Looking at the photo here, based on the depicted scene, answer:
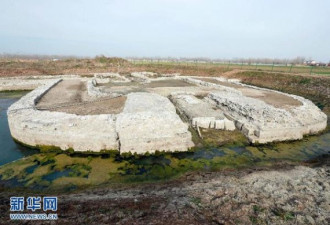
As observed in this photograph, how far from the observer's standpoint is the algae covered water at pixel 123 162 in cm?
673

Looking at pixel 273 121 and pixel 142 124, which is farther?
pixel 273 121

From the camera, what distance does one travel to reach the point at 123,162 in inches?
306

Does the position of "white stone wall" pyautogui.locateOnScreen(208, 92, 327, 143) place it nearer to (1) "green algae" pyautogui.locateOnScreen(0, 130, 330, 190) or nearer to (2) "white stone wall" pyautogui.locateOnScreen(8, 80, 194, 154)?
(1) "green algae" pyautogui.locateOnScreen(0, 130, 330, 190)

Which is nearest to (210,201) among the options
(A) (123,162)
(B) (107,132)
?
(A) (123,162)

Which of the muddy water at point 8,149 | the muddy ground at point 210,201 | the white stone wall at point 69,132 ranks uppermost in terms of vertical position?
the white stone wall at point 69,132

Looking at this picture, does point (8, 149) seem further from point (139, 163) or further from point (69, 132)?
point (139, 163)

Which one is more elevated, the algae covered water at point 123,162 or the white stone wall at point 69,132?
the white stone wall at point 69,132

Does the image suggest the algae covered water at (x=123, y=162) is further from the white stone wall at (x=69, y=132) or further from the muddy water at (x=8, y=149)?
the white stone wall at (x=69, y=132)

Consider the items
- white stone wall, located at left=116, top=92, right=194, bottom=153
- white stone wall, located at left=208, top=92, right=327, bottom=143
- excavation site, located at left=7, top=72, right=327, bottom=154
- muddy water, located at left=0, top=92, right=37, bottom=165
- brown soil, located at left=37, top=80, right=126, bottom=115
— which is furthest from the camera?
brown soil, located at left=37, top=80, right=126, bottom=115

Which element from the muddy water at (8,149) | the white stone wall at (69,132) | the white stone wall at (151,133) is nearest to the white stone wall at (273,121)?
the white stone wall at (151,133)

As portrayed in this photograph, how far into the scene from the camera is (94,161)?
25.7ft

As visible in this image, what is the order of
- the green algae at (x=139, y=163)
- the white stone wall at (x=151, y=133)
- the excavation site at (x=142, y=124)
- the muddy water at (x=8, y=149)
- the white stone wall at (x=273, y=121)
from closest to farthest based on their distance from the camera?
1. the green algae at (x=139, y=163)
2. the muddy water at (x=8, y=149)
3. the white stone wall at (x=151, y=133)
4. the excavation site at (x=142, y=124)
5. the white stone wall at (x=273, y=121)

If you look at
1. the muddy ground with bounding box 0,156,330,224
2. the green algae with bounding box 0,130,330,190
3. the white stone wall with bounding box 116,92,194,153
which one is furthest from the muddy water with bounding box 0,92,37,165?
the white stone wall with bounding box 116,92,194,153

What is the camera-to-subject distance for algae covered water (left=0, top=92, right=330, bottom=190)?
265 inches
